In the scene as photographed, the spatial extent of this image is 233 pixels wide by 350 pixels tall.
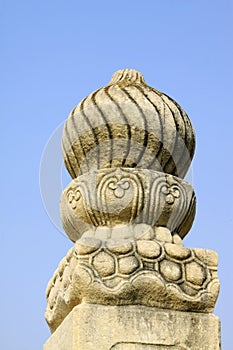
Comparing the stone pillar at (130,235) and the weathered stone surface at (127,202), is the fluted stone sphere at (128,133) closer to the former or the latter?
the stone pillar at (130,235)

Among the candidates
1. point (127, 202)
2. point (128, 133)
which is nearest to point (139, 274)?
point (127, 202)

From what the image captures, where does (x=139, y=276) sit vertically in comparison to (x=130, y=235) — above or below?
below

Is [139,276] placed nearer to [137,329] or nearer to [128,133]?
[137,329]

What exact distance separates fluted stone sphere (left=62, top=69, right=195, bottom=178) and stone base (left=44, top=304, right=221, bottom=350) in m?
1.12

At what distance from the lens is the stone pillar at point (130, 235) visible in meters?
4.52

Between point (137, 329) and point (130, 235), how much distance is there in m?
0.68

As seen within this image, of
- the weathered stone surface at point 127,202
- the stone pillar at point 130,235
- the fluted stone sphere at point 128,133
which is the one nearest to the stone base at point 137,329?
the stone pillar at point 130,235

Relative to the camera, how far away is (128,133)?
505cm

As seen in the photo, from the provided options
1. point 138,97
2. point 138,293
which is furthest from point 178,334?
point 138,97

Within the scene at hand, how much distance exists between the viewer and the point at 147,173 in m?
4.93

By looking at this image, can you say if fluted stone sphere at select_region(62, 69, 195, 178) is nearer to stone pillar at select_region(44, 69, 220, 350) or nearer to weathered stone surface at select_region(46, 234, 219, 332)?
stone pillar at select_region(44, 69, 220, 350)

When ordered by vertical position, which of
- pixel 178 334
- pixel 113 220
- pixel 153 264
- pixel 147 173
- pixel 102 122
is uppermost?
pixel 102 122

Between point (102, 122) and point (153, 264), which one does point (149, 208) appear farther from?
point (102, 122)

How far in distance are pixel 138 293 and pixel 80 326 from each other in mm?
466
